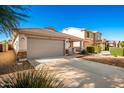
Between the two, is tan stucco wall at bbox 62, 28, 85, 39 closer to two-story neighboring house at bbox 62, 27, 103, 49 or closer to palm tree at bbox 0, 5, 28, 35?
two-story neighboring house at bbox 62, 27, 103, 49

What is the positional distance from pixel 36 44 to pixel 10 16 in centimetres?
746

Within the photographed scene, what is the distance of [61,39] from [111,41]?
3705cm

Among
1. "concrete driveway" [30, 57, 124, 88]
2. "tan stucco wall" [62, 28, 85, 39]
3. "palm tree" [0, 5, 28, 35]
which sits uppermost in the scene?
"tan stucco wall" [62, 28, 85, 39]

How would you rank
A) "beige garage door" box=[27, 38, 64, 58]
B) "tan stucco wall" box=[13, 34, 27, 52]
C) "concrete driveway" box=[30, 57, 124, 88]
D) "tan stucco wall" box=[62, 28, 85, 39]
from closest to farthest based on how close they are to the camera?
1. "concrete driveway" box=[30, 57, 124, 88]
2. "tan stucco wall" box=[13, 34, 27, 52]
3. "beige garage door" box=[27, 38, 64, 58]
4. "tan stucco wall" box=[62, 28, 85, 39]

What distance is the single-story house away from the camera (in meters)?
11.6

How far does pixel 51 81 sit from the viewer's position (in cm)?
285

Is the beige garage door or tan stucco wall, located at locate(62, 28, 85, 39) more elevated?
tan stucco wall, located at locate(62, 28, 85, 39)

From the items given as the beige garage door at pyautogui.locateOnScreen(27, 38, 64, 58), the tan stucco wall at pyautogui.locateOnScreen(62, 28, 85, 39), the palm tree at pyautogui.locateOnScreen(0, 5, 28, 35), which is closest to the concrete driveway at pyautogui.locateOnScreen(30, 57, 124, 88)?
the palm tree at pyautogui.locateOnScreen(0, 5, 28, 35)

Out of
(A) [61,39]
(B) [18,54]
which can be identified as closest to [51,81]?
(B) [18,54]

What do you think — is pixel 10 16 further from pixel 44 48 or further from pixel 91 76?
pixel 44 48

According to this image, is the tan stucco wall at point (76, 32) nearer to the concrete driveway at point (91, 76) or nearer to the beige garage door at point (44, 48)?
the beige garage door at point (44, 48)

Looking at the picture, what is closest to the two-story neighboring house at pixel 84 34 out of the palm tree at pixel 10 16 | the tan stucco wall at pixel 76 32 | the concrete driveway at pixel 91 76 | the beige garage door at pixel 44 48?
the tan stucco wall at pixel 76 32

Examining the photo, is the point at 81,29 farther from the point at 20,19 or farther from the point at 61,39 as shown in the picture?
the point at 20,19
